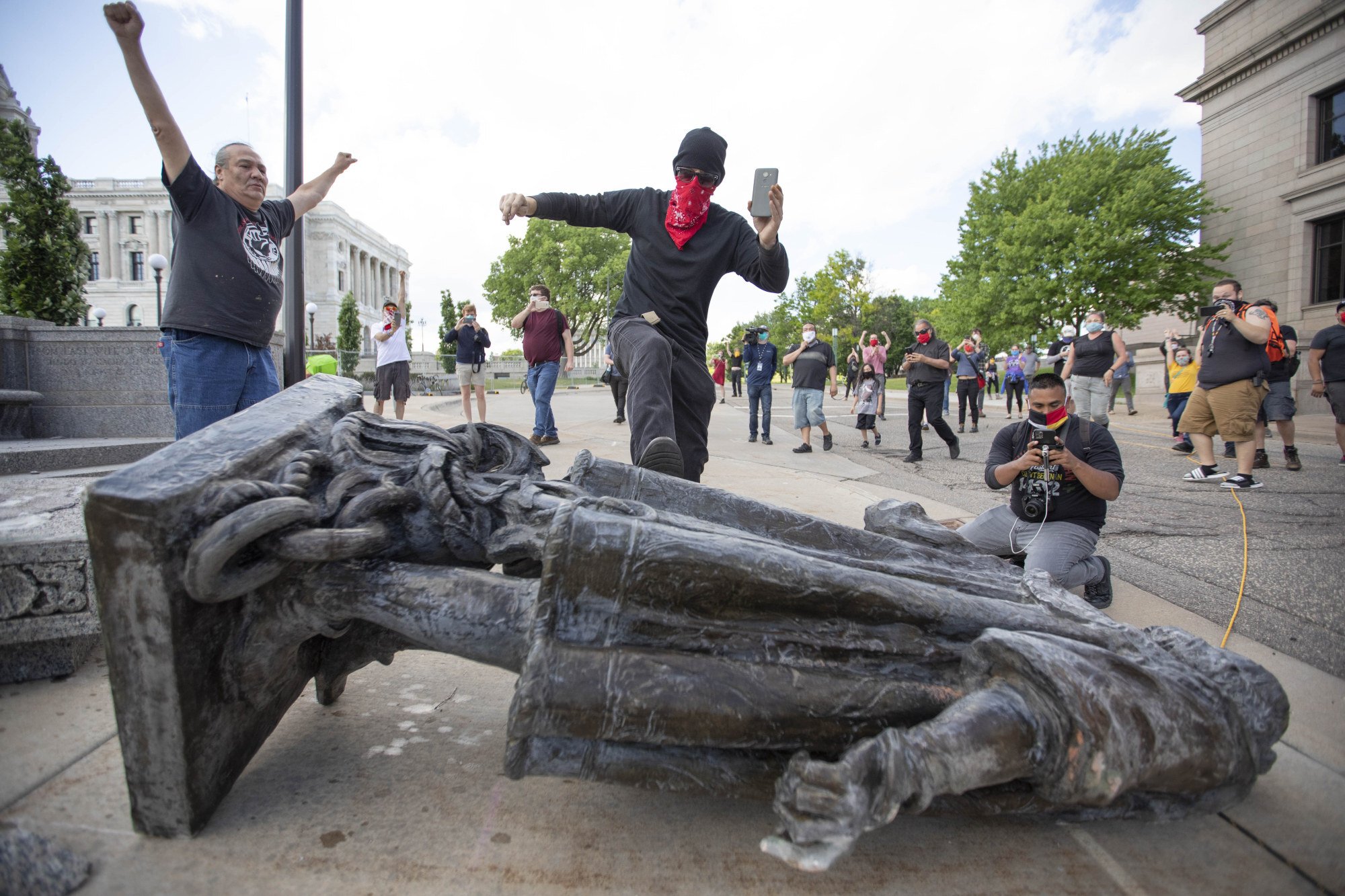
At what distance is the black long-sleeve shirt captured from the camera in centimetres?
322

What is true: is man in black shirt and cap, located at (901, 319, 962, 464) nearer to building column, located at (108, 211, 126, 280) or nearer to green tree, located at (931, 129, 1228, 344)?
green tree, located at (931, 129, 1228, 344)

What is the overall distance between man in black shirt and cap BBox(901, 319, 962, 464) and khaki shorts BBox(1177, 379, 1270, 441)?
243 cm

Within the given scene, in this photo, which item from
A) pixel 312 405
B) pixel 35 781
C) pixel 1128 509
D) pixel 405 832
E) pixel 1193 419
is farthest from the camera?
pixel 1193 419

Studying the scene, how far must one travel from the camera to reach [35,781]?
1.56m

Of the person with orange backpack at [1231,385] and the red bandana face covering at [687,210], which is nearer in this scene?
the red bandana face covering at [687,210]

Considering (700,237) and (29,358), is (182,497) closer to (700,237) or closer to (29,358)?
(700,237)

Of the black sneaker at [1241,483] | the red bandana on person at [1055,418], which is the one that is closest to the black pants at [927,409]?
the black sneaker at [1241,483]

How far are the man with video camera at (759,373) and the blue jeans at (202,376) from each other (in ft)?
24.9

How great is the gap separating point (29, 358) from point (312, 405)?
6.23 meters

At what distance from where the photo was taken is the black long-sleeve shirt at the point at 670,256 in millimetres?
3221

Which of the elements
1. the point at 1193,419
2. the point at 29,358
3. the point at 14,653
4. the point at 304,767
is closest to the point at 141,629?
the point at 304,767

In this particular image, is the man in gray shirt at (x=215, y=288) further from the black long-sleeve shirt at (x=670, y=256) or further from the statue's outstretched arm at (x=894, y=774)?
the statue's outstretched arm at (x=894, y=774)

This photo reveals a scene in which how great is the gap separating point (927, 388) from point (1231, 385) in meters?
2.87

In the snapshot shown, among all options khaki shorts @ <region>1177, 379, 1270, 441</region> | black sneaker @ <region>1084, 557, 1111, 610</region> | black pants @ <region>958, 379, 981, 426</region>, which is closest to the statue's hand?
black sneaker @ <region>1084, 557, 1111, 610</region>
